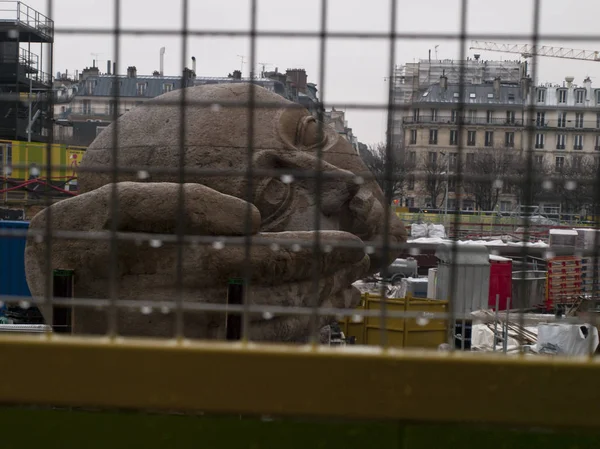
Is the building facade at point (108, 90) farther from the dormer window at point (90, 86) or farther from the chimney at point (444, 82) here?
the chimney at point (444, 82)

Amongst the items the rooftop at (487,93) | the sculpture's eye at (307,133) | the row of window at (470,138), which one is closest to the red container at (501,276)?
the sculpture's eye at (307,133)

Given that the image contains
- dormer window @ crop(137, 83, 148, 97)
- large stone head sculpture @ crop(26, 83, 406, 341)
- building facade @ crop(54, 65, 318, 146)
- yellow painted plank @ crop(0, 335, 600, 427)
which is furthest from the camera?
large stone head sculpture @ crop(26, 83, 406, 341)

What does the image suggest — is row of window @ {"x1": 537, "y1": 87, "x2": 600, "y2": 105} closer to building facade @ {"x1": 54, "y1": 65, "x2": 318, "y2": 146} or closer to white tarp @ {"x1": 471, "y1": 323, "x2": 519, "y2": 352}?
building facade @ {"x1": 54, "y1": 65, "x2": 318, "y2": 146}

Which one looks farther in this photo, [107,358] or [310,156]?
[310,156]

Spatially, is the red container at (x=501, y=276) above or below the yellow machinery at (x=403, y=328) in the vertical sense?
above

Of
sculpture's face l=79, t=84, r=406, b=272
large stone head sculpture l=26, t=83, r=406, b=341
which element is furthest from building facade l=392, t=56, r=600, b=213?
sculpture's face l=79, t=84, r=406, b=272

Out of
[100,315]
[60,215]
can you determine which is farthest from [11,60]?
[100,315]

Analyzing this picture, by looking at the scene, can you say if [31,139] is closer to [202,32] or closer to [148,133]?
[202,32]

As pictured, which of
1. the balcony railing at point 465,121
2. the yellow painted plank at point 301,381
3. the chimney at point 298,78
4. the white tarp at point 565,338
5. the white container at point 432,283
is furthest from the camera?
the white container at point 432,283

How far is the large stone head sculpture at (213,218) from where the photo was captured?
17.0 feet

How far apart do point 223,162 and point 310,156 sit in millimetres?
826

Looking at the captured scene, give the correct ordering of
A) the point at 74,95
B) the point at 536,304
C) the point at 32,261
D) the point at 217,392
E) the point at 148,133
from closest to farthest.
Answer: the point at 217,392 → the point at 74,95 → the point at 536,304 → the point at 32,261 → the point at 148,133

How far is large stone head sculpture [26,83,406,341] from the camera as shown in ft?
17.0

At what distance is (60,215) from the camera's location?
5336mm
